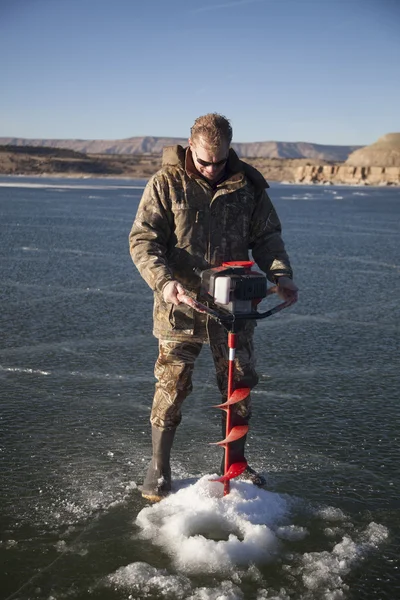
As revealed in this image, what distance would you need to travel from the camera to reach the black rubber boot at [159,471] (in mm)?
3782

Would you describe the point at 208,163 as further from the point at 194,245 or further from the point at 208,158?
the point at 194,245

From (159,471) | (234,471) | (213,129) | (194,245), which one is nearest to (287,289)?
(194,245)

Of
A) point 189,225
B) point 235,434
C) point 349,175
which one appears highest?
point 349,175

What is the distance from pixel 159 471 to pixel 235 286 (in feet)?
3.87

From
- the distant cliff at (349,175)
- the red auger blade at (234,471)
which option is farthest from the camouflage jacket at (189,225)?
the distant cliff at (349,175)

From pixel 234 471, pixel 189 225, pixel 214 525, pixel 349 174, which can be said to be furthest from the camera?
pixel 349 174

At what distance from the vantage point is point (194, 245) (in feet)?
12.0

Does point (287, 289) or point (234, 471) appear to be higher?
point (287, 289)

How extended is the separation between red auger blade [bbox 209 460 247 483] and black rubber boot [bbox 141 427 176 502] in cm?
31

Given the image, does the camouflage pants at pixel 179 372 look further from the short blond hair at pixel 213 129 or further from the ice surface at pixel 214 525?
the short blond hair at pixel 213 129

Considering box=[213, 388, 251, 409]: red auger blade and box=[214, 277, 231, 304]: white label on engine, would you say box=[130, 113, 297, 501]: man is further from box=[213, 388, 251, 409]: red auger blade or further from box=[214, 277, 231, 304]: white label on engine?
box=[214, 277, 231, 304]: white label on engine

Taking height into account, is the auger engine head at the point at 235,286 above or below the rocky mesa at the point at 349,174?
below

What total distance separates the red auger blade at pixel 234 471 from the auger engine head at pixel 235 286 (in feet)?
2.97

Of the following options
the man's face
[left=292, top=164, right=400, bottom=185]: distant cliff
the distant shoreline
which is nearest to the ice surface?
the man's face
